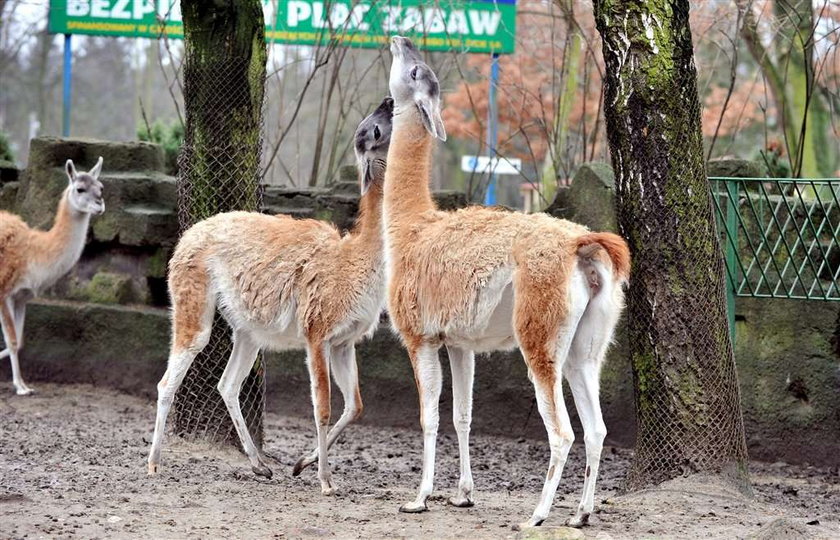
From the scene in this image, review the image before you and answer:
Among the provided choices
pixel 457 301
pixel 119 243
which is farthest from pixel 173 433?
pixel 119 243

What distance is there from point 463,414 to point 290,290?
1.37m

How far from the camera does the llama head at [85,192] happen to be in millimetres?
9922

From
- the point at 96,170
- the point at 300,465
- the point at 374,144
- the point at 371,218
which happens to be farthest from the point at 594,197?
the point at 96,170

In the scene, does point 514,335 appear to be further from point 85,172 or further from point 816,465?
point 85,172

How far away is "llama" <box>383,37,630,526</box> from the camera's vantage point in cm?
505

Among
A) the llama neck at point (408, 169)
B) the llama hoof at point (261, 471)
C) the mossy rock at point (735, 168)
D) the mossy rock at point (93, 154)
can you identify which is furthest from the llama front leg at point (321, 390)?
the mossy rock at point (93, 154)

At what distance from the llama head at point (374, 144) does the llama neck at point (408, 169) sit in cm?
49

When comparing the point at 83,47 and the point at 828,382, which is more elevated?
the point at 83,47

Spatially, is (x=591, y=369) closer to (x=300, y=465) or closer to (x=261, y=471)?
(x=300, y=465)

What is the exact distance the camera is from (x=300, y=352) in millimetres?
9484

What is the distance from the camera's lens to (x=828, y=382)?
781 centimetres

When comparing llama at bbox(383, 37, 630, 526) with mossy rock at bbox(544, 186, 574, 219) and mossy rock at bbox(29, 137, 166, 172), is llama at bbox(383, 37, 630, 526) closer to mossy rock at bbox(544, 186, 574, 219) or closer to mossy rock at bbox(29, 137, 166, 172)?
mossy rock at bbox(544, 186, 574, 219)

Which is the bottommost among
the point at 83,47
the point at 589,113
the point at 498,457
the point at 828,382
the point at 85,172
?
the point at 498,457

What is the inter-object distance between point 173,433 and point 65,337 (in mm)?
3264
